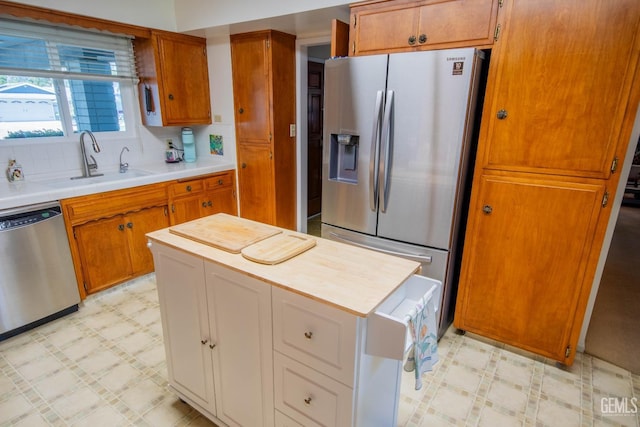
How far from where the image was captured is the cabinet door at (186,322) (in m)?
1.47

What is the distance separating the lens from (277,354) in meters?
1.26

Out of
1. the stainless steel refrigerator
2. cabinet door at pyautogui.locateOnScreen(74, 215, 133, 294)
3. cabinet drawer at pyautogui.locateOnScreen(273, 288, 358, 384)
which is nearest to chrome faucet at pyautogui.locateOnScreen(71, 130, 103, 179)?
cabinet door at pyautogui.locateOnScreen(74, 215, 133, 294)

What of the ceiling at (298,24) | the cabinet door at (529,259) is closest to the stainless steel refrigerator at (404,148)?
the cabinet door at (529,259)

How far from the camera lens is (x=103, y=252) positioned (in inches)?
105

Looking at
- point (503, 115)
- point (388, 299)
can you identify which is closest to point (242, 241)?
point (388, 299)

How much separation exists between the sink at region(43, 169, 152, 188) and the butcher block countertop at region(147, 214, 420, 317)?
1546mm

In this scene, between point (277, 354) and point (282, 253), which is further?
point (282, 253)

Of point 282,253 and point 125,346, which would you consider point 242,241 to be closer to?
point 282,253

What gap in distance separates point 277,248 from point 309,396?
0.56 meters

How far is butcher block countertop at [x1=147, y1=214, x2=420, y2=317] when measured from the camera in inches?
43.2

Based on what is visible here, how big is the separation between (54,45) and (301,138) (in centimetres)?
216

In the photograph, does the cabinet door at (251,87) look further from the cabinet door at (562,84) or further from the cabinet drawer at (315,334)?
the cabinet drawer at (315,334)

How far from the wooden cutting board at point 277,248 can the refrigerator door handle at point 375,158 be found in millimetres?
741

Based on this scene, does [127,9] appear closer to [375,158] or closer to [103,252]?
[103,252]
